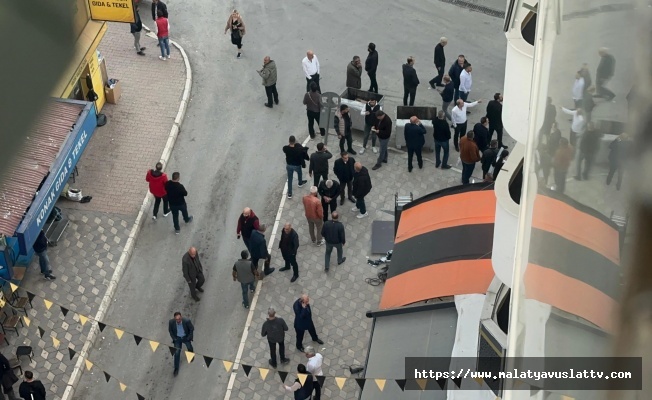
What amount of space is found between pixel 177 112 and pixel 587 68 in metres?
20.3

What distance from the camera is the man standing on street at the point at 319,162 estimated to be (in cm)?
1977

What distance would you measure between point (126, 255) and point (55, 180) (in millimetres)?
2331

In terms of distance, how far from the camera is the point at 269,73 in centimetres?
2217

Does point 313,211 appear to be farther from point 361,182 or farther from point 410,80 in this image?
point 410,80

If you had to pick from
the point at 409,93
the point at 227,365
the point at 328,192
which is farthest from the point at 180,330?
the point at 409,93

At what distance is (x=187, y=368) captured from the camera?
17.0 m

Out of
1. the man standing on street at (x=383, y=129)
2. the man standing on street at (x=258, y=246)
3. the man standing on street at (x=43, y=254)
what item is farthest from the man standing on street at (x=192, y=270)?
the man standing on street at (x=383, y=129)

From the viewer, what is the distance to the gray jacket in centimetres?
2211

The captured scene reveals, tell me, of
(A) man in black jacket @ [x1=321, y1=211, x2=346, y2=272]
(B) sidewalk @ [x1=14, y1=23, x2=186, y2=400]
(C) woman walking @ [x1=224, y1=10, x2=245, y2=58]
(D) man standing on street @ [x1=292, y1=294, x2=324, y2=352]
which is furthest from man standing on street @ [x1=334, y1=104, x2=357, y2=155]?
(D) man standing on street @ [x1=292, y1=294, x2=324, y2=352]

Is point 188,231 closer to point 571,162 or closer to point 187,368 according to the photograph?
point 187,368

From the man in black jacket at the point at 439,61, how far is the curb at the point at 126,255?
20.8ft

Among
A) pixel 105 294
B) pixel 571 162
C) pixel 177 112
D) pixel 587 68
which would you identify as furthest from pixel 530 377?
pixel 177 112

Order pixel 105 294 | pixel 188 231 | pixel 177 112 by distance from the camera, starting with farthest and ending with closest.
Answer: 1. pixel 177 112
2. pixel 188 231
3. pixel 105 294

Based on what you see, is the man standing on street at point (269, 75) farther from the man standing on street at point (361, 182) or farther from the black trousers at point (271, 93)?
the man standing on street at point (361, 182)
